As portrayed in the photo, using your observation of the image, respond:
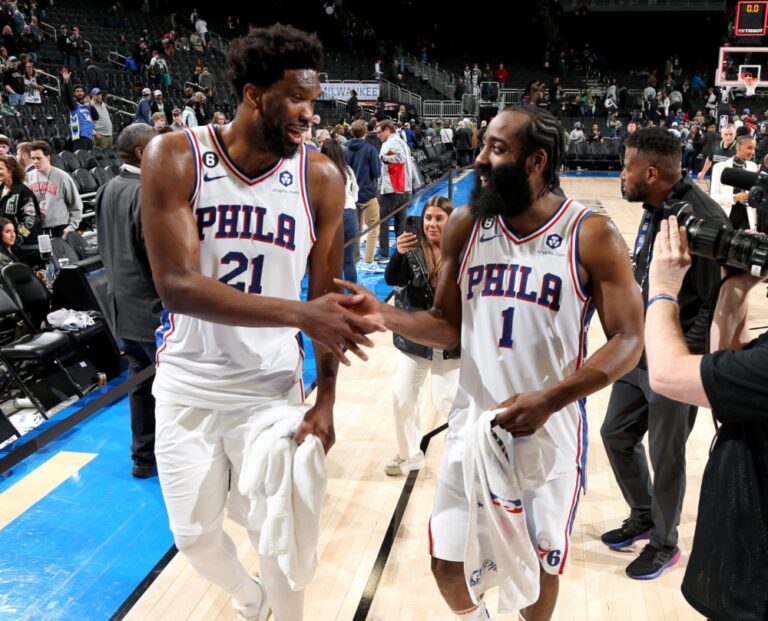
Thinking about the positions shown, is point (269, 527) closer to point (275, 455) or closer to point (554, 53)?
point (275, 455)

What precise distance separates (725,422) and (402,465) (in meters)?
2.90

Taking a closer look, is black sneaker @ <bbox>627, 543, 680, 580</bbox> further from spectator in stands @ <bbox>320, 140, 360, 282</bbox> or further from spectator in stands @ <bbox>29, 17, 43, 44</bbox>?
spectator in stands @ <bbox>29, 17, 43, 44</bbox>

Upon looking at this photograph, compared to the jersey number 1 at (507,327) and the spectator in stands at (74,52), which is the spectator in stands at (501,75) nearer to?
the spectator in stands at (74,52)

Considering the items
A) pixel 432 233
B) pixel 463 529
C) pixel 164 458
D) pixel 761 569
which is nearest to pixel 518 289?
pixel 463 529

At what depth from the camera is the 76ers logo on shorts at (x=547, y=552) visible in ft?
7.98

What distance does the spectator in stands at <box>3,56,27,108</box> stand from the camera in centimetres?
1442

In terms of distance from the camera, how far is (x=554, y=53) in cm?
3438

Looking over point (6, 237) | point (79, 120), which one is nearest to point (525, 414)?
point (6, 237)

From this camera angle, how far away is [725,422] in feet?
5.97

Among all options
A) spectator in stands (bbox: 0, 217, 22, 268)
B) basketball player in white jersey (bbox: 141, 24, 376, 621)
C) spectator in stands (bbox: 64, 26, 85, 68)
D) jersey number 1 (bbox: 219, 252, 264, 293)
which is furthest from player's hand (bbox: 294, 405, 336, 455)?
spectator in stands (bbox: 64, 26, 85, 68)

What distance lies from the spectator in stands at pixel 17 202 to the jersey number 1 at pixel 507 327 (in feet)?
18.4

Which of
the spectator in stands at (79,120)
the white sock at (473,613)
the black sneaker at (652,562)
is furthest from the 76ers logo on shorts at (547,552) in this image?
the spectator in stands at (79,120)

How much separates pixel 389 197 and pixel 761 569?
9252mm

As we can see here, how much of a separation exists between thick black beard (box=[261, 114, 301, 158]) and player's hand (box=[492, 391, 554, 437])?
1009 millimetres
